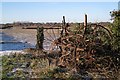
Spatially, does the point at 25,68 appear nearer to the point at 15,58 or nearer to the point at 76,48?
the point at 15,58

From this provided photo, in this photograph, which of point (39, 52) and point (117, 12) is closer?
point (117, 12)

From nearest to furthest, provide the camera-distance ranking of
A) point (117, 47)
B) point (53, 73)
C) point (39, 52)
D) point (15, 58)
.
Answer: point (53, 73) → point (117, 47) → point (15, 58) → point (39, 52)

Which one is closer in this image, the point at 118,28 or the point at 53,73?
the point at 53,73

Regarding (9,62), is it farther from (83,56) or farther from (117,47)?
(117,47)

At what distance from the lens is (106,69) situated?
34.2 ft

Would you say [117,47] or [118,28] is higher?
[118,28]

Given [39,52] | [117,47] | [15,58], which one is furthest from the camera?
[39,52]

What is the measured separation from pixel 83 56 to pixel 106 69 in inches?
37.3

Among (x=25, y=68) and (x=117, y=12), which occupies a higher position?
(x=117, y=12)

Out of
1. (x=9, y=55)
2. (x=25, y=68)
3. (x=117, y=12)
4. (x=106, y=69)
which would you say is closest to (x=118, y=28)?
(x=117, y=12)

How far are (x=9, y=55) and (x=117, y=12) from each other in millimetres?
4779

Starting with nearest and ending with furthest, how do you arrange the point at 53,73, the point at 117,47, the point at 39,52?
the point at 53,73 → the point at 117,47 → the point at 39,52

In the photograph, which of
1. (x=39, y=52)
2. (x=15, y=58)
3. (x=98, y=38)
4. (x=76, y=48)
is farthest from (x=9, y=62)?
(x=98, y=38)

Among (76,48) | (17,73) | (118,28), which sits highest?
(118,28)
